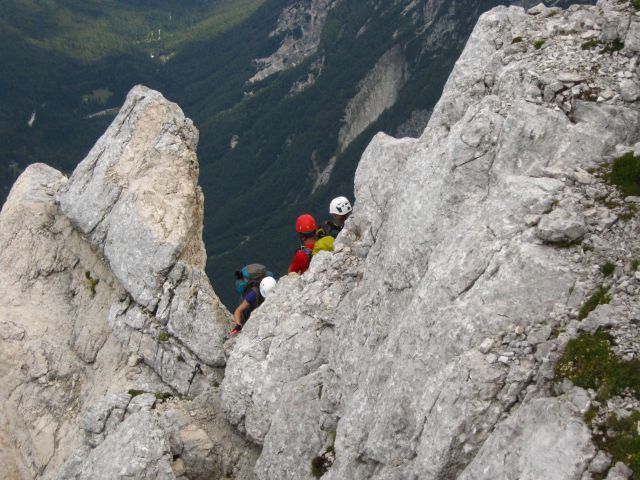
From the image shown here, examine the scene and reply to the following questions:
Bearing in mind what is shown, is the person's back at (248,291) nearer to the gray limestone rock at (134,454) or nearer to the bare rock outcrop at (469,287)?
the bare rock outcrop at (469,287)

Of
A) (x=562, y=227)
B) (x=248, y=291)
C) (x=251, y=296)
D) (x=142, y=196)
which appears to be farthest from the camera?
(x=142, y=196)

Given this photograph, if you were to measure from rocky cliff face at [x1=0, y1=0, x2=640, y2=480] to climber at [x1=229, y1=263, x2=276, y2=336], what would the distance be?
40.1 inches

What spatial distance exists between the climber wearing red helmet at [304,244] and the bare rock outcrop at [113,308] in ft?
11.9

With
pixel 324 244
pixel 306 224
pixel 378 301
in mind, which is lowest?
pixel 324 244

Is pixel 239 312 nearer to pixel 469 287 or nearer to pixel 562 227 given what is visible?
pixel 469 287

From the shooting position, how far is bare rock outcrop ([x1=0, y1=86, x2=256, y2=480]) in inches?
1053

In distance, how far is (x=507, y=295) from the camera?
54.6 feet

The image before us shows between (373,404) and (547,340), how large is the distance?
17.3ft

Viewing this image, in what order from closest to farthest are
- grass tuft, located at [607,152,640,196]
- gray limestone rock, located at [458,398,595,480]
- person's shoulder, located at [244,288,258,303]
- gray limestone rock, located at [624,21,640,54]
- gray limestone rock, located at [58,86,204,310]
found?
gray limestone rock, located at [458,398,595,480] → grass tuft, located at [607,152,640,196] → gray limestone rock, located at [624,21,640,54] → person's shoulder, located at [244,288,258,303] → gray limestone rock, located at [58,86,204,310]

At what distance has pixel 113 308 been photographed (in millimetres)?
31266

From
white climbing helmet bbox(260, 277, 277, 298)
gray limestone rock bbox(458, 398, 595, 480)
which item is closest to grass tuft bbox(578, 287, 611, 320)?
gray limestone rock bbox(458, 398, 595, 480)

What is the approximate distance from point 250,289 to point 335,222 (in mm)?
4211

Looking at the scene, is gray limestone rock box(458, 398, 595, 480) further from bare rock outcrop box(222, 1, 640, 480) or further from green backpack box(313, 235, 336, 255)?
green backpack box(313, 235, 336, 255)

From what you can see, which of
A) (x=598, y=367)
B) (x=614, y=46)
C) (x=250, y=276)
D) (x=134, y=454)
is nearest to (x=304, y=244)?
(x=250, y=276)
